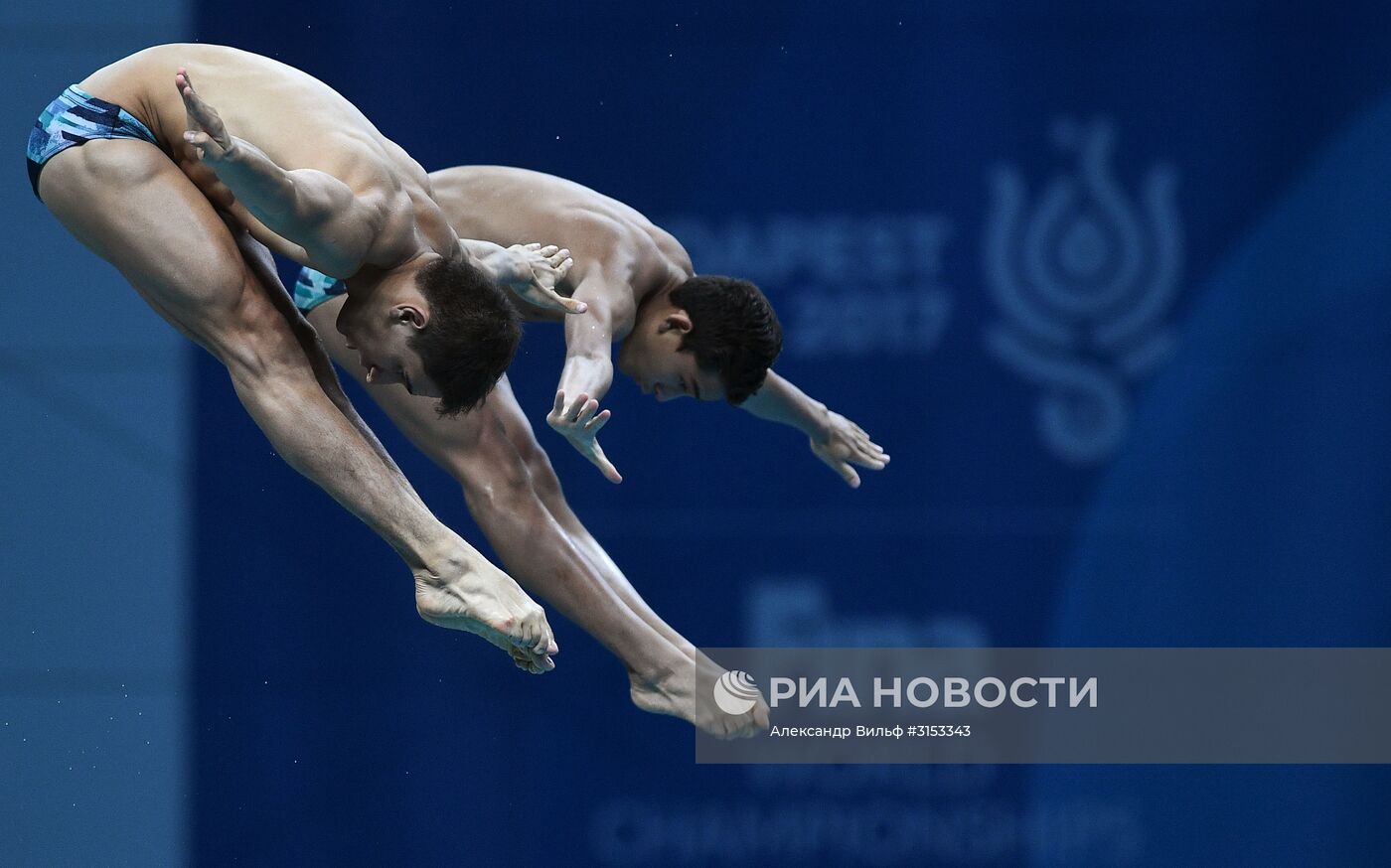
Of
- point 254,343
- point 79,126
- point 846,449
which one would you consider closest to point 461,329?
point 254,343

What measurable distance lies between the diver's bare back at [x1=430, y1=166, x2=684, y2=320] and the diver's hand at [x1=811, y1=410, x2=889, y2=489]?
70cm

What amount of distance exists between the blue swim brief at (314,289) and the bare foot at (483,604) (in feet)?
3.33

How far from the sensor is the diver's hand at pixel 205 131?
9.02ft

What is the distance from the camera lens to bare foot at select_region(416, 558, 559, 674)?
10.5 ft

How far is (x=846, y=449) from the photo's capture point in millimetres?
4914

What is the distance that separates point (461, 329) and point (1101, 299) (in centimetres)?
292

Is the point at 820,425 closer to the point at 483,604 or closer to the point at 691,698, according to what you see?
the point at 691,698

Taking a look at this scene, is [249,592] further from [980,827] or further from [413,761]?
[980,827]

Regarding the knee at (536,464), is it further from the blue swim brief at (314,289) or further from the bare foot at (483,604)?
the bare foot at (483,604)

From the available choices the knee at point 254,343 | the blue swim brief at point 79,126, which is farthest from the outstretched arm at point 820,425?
the blue swim brief at point 79,126

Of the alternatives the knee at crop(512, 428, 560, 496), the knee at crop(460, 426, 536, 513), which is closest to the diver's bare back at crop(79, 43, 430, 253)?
the knee at crop(460, 426, 536, 513)

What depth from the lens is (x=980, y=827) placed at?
5484 millimetres

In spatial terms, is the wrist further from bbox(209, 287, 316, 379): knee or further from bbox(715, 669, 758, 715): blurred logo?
bbox(209, 287, 316, 379): knee

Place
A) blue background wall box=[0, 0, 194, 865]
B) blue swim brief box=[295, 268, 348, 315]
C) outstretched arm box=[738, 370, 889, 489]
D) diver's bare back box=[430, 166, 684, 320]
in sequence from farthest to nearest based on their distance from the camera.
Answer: blue background wall box=[0, 0, 194, 865] < outstretched arm box=[738, 370, 889, 489] < diver's bare back box=[430, 166, 684, 320] < blue swim brief box=[295, 268, 348, 315]
